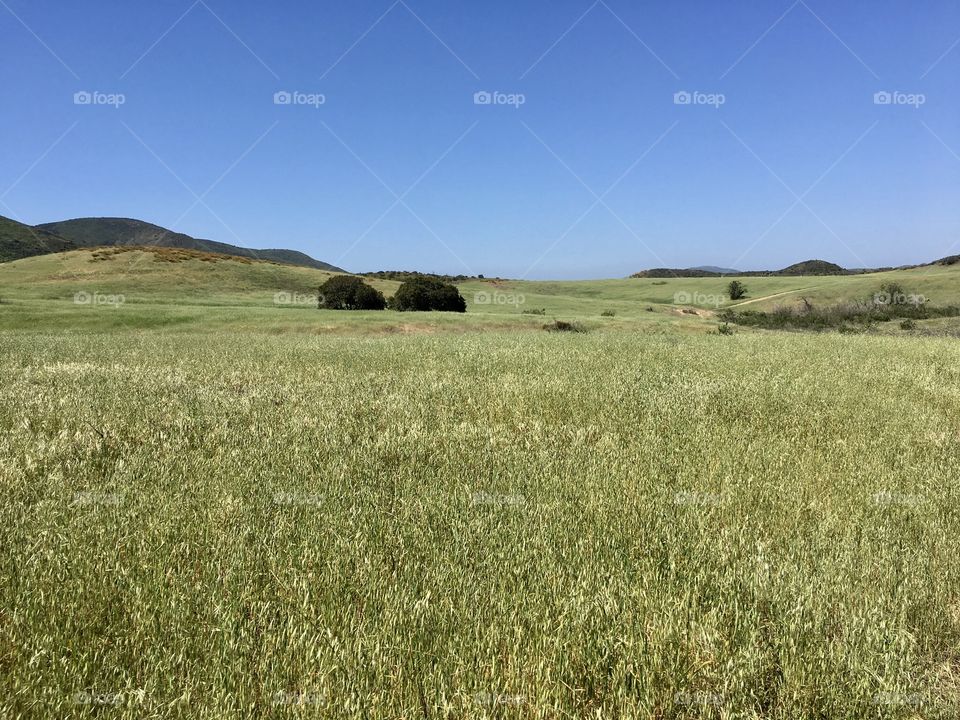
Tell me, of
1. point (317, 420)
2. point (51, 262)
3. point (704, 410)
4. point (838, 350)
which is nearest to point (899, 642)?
point (704, 410)

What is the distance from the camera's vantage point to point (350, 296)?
165ft

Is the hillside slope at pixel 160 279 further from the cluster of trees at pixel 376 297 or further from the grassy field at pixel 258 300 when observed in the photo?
the cluster of trees at pixel 376 297

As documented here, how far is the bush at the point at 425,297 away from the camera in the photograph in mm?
50969

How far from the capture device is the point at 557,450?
6051mm

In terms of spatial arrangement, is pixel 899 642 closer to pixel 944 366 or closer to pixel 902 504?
pixel 902 504

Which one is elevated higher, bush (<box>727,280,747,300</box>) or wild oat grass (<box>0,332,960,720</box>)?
bush (<box>727,280,747,300</box>)

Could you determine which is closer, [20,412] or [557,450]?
[557,450]

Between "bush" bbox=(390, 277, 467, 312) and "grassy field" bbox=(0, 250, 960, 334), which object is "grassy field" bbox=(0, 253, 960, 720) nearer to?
"grassy field" bbox=(0, 250, 960, 334)

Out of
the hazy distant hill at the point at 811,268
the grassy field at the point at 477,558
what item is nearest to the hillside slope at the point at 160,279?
the grassy field at the point at 477,558

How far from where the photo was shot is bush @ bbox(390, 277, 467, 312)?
5097 centimetres

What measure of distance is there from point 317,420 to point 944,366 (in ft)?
50.5

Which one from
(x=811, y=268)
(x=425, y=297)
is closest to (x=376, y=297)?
(x=425, y=297)

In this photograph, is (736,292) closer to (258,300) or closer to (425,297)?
(425,297)

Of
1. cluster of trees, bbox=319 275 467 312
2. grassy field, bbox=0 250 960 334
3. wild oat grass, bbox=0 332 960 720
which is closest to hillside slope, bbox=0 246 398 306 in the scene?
grassy field, bbox=0 250 960 334
